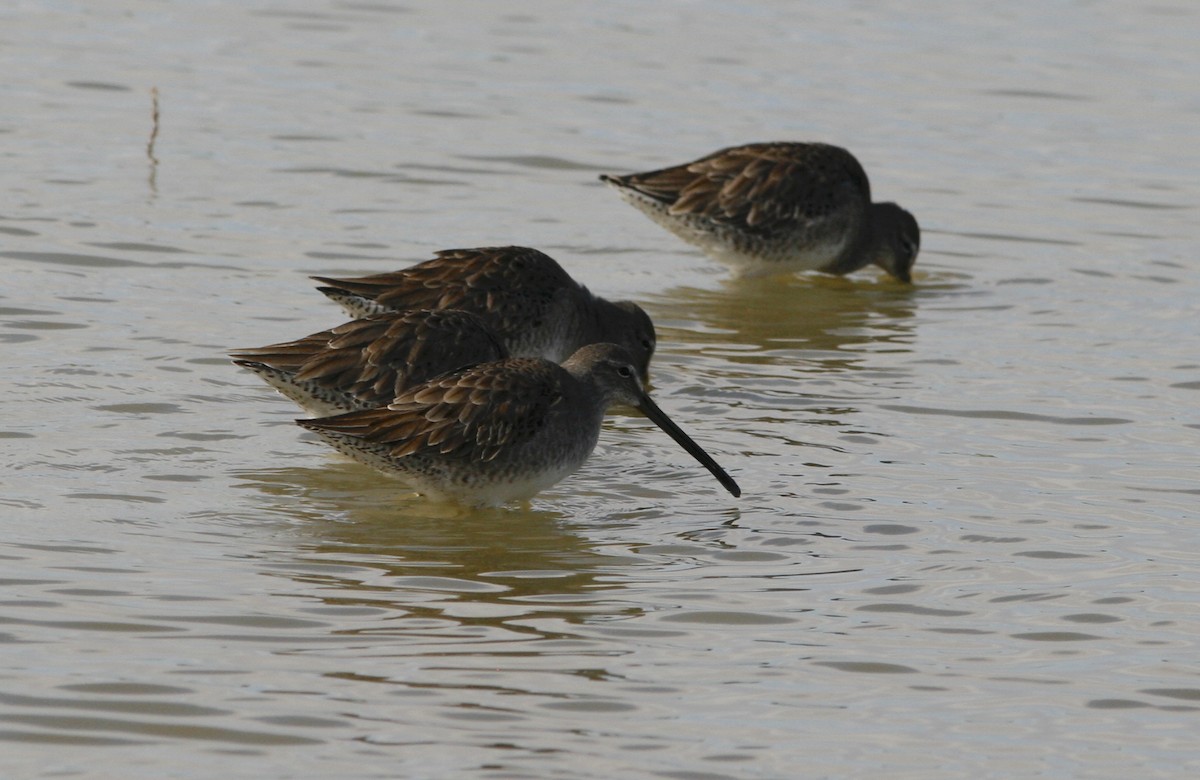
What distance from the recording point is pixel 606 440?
8.56m

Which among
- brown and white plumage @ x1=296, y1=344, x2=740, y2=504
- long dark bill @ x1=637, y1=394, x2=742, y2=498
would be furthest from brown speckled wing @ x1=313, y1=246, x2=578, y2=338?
brown and white plumage @ x1=296, y1=344, x2=740, y2=504

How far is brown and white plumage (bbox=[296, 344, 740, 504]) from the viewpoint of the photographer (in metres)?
7.27

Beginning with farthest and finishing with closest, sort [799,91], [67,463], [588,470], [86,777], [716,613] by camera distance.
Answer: [799,91] < [588,470] < [67,463] < [716,613] < [86,777]

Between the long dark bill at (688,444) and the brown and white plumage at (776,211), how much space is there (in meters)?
3.56

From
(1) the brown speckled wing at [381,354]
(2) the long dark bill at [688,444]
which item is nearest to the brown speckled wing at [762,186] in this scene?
(2) the long dark bill at [688,444]

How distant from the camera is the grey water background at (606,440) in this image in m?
5.55

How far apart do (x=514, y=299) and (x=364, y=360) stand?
133 cm

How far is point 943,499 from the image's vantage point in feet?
25.1

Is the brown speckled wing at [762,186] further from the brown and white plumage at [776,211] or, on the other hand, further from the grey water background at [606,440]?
the grey water background at [606,440]

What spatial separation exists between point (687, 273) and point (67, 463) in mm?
5237

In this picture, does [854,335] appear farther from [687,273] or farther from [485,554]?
[485,554]

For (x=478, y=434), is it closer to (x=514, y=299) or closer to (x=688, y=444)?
(x=688, y=444)

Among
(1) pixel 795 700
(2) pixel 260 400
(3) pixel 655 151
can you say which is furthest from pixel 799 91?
(1) pixel 795 700

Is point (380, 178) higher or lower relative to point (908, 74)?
lower
